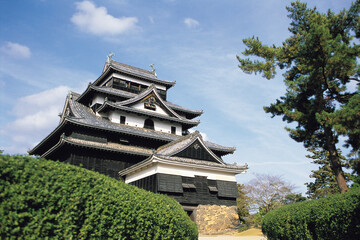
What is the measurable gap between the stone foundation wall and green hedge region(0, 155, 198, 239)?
1315 cm

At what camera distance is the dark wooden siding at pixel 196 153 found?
2137 cm

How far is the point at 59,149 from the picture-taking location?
77.3 ft

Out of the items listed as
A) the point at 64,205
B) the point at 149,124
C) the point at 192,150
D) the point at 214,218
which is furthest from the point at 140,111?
the point at 64,205

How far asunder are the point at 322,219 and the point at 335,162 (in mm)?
7771

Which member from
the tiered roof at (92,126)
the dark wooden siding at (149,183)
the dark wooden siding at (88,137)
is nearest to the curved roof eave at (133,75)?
the tiered roof at (92,126)

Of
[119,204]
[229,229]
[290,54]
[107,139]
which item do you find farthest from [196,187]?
[119,204]

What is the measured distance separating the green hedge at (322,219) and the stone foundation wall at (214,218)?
7764 mm

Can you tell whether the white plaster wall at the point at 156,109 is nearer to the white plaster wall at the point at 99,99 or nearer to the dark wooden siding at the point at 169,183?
the white plaster wall at the point at 99,99

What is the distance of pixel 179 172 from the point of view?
67.3 feet

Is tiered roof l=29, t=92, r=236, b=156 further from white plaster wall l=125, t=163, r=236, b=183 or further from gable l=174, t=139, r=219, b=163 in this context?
gable l=174, t=139, r=219, b=163

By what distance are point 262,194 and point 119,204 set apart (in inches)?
1374

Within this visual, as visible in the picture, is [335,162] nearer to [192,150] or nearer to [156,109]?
[192,150]

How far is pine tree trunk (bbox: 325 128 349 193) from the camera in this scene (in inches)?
644

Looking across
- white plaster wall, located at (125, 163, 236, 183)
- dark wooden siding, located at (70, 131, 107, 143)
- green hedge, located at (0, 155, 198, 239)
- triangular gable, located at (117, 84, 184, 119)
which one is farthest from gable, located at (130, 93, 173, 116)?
green hedge, located at (0, 155, 198, 239)
